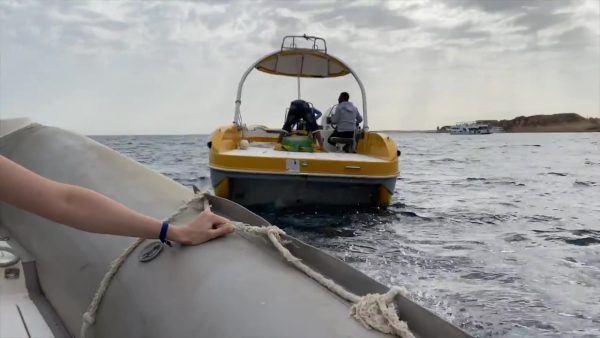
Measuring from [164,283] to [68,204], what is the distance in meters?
0.49

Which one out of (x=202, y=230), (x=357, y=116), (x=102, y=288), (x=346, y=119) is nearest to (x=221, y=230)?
(x=202, y=230)

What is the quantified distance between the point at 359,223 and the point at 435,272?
2.15m

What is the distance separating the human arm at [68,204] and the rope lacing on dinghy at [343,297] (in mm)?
389

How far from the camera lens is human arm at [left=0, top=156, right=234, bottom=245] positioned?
1.37 metres

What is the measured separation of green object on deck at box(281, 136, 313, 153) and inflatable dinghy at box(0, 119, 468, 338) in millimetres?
6137

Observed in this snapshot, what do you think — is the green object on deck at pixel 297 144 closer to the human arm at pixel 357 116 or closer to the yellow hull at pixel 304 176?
the human arm at pixel 357 116

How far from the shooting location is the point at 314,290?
1582 millimetres

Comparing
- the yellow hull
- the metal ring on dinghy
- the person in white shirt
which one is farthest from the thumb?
the person in white shirt

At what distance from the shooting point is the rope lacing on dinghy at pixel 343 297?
53.5 inches

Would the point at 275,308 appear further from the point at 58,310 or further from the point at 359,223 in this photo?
the point at 359,223

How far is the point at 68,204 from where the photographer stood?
1468 millimetres

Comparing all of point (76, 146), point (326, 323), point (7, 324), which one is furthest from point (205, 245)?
point (76, 146)

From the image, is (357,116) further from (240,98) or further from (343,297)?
(343,297)

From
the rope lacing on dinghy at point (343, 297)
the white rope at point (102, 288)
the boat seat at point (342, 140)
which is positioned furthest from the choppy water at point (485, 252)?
the white rope at point (102, 288)
